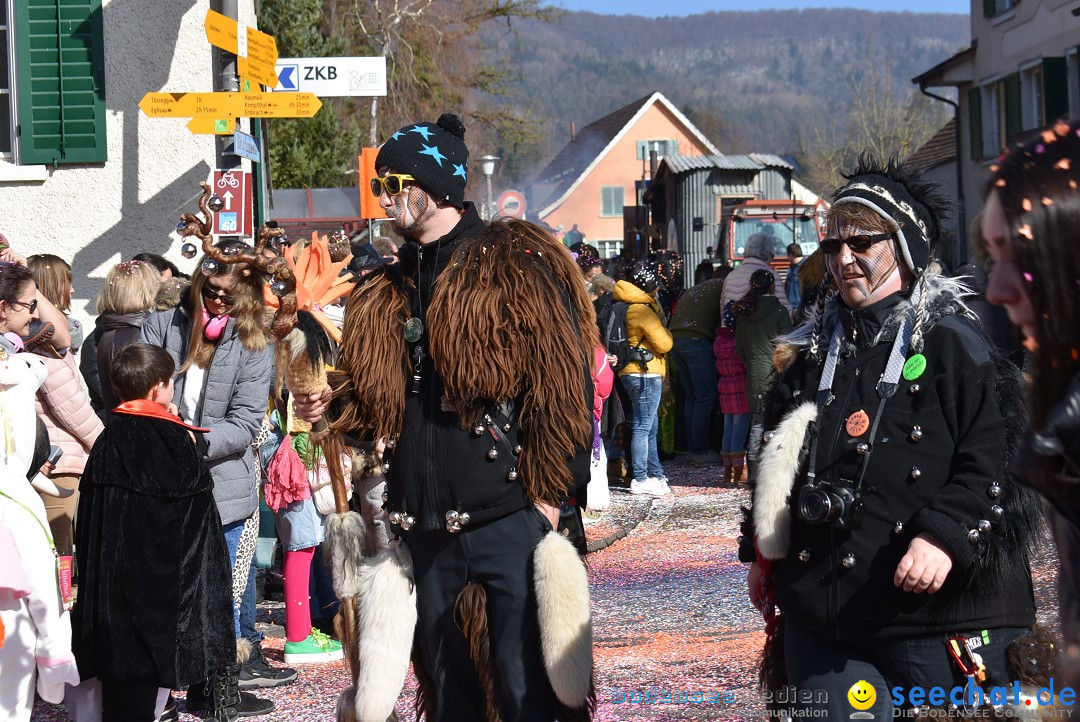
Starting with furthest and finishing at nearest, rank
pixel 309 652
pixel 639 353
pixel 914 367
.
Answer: pixel 639 353, pixel 309 652, pixel 914 367

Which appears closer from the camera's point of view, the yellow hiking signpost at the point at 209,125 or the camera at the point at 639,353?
the yellow hiking signpost at the point at 209,125

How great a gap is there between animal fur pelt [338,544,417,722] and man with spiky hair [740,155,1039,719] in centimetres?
Answer: 105

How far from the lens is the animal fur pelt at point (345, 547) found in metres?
4.27

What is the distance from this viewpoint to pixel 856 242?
3188 millimetres

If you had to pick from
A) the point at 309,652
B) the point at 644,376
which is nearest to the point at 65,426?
the point at 309,652

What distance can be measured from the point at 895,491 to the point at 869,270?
598 millimetres

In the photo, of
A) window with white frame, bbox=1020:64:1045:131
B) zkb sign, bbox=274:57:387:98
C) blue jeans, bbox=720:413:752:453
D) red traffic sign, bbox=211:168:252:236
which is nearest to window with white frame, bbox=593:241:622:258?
window with white frame, bbox=1020:64:1045:131

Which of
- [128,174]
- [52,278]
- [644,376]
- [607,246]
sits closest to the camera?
[52,278]

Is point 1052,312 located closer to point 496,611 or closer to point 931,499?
point 931,499

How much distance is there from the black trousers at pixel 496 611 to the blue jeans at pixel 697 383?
8.32 meters

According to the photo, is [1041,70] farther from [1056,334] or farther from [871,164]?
[1056,334]

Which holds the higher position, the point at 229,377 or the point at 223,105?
the point at 223,105

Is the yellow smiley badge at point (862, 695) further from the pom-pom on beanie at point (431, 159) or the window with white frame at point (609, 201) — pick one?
the window with white frame at point (609, 201)

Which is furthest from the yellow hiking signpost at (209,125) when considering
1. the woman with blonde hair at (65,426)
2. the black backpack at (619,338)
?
the black backpack at (619,338)
